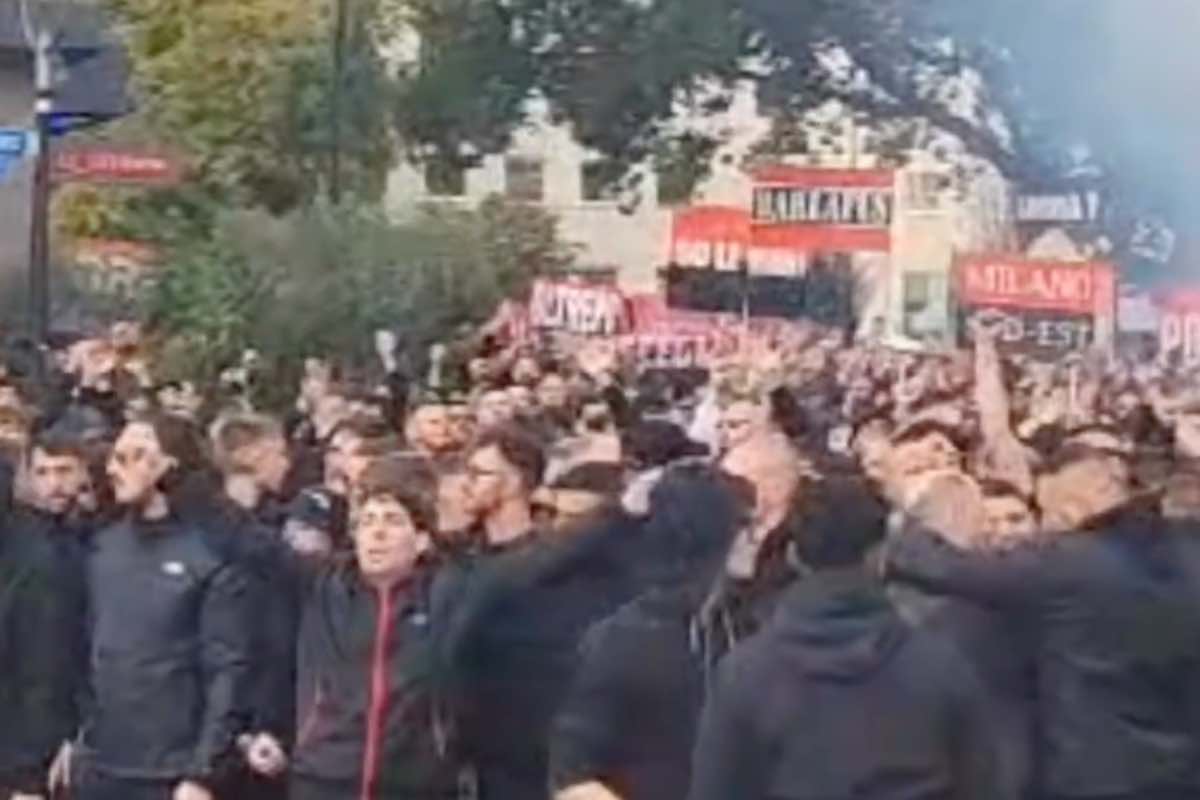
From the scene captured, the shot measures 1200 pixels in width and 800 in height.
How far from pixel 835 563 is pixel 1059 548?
1905mm

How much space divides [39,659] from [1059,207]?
69.0 ft

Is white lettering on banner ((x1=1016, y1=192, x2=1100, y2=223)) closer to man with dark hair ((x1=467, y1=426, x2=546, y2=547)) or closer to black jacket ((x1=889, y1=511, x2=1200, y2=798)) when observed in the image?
man with dark hair ((x1=467, y1=426, x2=546, y2=547))

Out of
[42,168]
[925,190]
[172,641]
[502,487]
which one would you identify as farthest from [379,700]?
[925,190]

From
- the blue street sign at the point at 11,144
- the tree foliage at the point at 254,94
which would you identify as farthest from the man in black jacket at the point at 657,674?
the tree foliage at the point at 254,94

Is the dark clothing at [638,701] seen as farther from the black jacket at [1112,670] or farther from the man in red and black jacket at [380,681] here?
the man in red and black jacket at [380,681]

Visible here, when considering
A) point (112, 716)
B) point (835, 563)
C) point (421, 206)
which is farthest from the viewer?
point (421, 206)

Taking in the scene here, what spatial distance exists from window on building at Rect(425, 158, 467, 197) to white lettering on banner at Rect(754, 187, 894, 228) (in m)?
11.9

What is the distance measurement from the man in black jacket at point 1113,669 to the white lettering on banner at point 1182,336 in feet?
47.3

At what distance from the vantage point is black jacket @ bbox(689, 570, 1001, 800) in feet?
24.5

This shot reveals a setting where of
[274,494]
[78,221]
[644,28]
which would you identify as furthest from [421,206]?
[274,494]

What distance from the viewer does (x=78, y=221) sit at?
46.4 m

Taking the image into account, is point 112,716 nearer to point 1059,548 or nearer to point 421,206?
point 1059,548

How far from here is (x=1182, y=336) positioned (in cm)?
2453

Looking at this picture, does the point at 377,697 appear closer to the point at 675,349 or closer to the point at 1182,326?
the point at 1182,326
